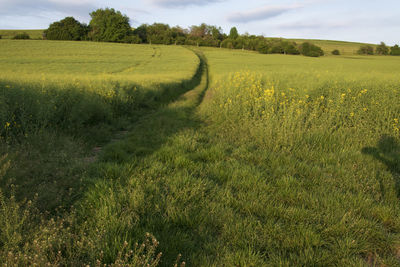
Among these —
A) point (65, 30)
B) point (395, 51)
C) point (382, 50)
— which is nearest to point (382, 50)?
point (382, 50)

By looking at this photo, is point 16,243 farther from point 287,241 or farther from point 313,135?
point 313,135

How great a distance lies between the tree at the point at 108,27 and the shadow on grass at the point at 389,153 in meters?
65.2

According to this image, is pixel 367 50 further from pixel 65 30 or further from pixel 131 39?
pixel 65 30

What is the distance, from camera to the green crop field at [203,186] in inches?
81.9

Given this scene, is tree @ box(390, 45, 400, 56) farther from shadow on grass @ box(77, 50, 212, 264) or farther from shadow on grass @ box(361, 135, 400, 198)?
shadow on grass @ box(77, 50, 212, 264)

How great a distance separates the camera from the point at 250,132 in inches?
221

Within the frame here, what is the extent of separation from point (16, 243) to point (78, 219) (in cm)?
59

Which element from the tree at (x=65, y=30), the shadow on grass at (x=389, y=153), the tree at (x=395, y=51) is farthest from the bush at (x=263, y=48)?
the shadow on grass at (x=389, y=153)

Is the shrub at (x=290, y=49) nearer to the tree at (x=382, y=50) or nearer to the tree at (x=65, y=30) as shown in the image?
the tree at (x=382, y=50)

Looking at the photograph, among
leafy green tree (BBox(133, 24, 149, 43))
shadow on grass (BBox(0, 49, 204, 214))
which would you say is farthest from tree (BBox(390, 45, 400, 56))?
shadow on grass (BBox(0, 49, 204, 214))

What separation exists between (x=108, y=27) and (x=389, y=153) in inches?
2699

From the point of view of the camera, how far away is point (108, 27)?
196 feet

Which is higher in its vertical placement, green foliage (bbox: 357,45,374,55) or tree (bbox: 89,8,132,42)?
tree (bbox: 89,8,132,42)

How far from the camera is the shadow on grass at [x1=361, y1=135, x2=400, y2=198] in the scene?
401cm
